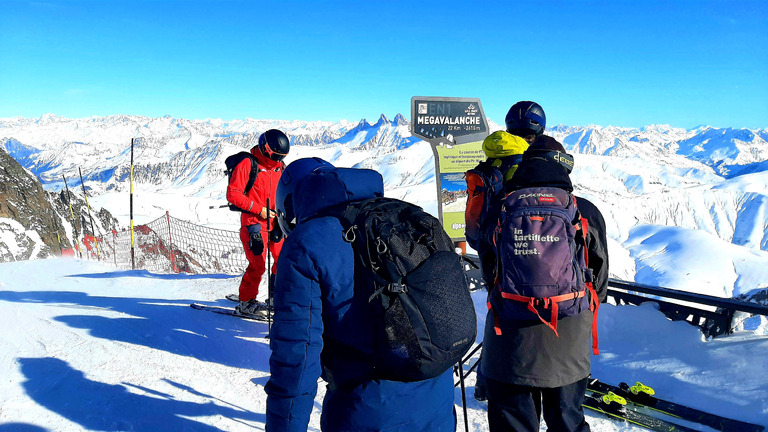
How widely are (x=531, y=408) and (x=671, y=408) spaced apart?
2339mm

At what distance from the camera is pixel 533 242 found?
2.37 meters

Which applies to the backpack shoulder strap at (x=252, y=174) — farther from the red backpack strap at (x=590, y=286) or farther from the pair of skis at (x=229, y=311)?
the red backpack strap at (x=590, y=286)

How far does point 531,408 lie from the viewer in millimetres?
2613

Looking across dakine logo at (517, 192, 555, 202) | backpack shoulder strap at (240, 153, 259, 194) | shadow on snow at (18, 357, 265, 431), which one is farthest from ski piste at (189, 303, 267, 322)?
dakine logo at (517, 192, 555, 202)

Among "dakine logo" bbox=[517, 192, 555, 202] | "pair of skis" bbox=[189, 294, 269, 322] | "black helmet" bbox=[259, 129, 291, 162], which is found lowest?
"pair of skis" bbox=[189, 294, 269, 322]

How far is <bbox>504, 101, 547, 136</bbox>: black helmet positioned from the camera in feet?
13.0

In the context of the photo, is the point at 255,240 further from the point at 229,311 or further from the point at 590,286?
the point at 590,286

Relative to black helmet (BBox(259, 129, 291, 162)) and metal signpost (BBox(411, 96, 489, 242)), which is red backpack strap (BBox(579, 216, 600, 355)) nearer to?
black helmet (BBox(259, 129, 291, 162))

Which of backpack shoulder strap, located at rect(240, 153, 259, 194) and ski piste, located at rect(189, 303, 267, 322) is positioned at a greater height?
backpack shoulder strap, located at rect(240, 153, 259, 194)

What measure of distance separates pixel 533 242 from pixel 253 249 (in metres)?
4.26

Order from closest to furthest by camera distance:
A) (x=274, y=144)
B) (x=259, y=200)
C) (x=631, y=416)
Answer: (x=631, y=416) < (x=274, y=144) < (x=259, y=200)

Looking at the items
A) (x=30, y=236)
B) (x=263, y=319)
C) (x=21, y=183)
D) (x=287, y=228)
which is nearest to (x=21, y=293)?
(x=263, y=319)

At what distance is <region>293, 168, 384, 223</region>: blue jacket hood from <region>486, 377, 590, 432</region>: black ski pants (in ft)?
5.01

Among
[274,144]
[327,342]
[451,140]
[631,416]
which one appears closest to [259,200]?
[274,144]
